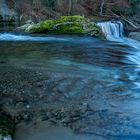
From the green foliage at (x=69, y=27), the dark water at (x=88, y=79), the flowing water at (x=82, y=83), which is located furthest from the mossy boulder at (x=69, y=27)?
the flowing water at (x=82, y=83)

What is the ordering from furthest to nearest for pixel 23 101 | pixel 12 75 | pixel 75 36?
1. pixel 75 36
2. pixel 12 75
3. pixel 23 101

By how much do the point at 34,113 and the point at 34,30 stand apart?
13987mm

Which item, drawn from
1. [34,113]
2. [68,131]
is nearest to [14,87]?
[34,113]

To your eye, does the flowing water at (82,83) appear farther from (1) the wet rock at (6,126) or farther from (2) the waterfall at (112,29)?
(2) the waterfall at (112,29)

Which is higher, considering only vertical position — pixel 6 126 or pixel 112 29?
pixel 112 29

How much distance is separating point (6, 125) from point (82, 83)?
3138mm

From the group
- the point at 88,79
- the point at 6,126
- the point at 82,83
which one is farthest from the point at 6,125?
the point at 88,79

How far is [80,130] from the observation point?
5.18 meters

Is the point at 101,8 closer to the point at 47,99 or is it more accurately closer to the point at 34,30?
the point at 34,30

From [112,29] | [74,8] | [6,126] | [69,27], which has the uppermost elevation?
[74,8]

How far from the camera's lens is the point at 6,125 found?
5.09 m

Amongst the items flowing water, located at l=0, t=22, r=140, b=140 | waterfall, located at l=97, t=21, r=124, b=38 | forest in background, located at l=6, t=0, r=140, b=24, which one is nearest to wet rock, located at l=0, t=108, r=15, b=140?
flowing water, located at l=0, t=22, r=140, b=140

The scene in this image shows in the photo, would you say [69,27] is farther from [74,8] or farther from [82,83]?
[82,83]

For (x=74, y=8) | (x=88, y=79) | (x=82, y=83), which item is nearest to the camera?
(x=82, y=83)
